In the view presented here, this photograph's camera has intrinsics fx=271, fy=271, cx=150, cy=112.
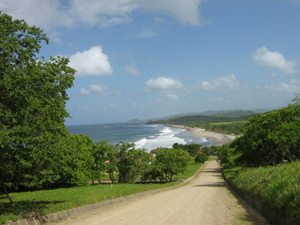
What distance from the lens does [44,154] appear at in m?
9.80

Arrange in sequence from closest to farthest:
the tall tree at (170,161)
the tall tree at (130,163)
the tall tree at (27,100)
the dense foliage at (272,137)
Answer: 1. the tall tree at (27,100)
2. the dense foliage at (272,137)
3. the tall tree at (130,163)
4. the tall tree at (170,161)

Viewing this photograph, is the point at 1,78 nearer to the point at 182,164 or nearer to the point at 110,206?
the point at 110,206

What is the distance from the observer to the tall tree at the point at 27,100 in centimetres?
927

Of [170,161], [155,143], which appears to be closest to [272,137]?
[170,161]

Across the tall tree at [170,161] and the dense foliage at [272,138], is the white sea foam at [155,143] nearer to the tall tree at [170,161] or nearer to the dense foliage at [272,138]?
the tall tree at [170,161]

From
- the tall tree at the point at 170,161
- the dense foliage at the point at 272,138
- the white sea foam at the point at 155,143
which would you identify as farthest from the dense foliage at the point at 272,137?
the white sea foam at the point at 155,143

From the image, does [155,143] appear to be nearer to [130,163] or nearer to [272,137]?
[130,163]

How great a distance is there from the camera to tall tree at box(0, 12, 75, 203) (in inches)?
365

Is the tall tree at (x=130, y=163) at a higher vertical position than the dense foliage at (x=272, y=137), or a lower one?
lower

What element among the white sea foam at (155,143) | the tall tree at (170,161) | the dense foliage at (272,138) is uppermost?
the dense foliage at (272,138)

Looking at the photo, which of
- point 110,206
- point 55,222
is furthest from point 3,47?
point 110,206

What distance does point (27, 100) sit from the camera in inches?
370

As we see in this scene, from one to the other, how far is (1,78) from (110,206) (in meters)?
8.41

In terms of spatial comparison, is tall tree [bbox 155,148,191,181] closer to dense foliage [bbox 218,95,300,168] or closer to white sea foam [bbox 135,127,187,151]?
dense foliage [bbox 218,95,300,168]
